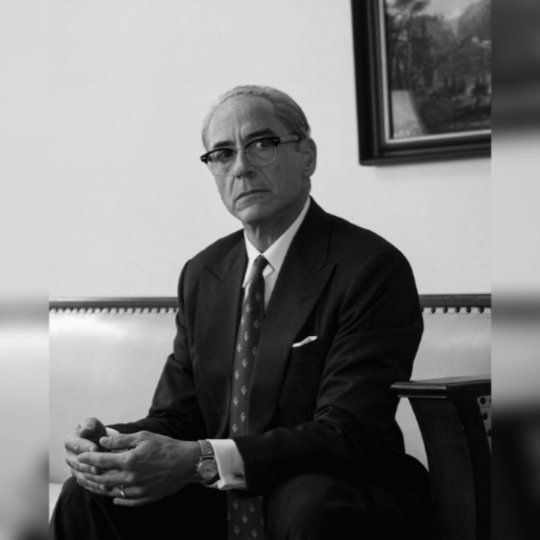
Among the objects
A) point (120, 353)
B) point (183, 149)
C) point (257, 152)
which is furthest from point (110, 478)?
point (183, 149)

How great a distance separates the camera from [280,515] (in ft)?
6.32

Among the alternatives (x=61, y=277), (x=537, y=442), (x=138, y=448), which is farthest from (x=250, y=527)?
(x=61, y=277)

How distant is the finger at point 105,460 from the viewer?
206 centimetres

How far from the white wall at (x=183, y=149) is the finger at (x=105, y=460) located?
1685mm

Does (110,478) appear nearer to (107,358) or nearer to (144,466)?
(144,466)

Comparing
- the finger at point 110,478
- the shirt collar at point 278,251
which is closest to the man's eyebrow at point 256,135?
the shirt collar at point 278,251

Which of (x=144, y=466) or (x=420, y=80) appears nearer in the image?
(x=144, y=466)

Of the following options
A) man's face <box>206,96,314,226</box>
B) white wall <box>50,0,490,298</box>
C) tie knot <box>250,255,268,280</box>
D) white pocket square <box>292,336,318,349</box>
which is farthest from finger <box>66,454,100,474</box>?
white wall <box>50,0,490,298</box>

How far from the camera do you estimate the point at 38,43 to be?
0.33 meters

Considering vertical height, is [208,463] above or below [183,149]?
below

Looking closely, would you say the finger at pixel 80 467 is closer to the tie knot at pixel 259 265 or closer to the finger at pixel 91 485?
the finger at pixel 91 485

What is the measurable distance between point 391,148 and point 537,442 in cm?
323

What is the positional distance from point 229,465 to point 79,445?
1.30 ft

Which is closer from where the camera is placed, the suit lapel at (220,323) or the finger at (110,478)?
the finger at (110,478)
